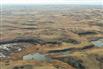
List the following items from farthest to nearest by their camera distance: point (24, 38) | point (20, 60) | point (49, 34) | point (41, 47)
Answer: point (49, 34) < point (24, 38) < point (41, 47) < point (20, 60)

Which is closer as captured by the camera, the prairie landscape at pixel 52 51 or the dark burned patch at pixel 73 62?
the prairie landscape at pixel 52 51

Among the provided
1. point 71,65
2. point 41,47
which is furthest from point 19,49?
point 71,65

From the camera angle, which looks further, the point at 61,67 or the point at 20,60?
the point at 20,60

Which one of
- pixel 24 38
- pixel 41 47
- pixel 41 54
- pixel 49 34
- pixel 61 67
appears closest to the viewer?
pixel 61 67

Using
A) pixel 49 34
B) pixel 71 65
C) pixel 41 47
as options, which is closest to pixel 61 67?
pixel 71 65

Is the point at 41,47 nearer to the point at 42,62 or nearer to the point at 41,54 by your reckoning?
the point at 41,54

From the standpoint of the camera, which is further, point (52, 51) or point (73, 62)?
point (52, 51)

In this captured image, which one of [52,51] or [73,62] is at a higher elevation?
[52,51]

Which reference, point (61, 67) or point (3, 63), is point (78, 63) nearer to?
point (61, 67)

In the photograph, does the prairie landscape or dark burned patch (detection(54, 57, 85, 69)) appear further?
dark burned patch (detection(54, 57, 85, 69))
